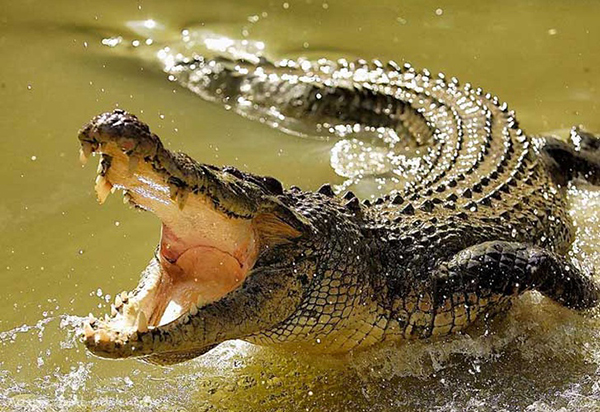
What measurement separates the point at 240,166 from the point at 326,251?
2.24m

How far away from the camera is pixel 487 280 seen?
13.1ft

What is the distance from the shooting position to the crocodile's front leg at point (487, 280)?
3959mm

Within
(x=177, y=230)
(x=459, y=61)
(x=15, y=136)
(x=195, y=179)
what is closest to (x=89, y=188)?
(x=15, y=136)

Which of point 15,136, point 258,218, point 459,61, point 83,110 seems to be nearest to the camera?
point 258,218

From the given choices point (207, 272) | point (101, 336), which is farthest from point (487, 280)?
point (101, 336)

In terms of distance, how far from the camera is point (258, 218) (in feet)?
11.5

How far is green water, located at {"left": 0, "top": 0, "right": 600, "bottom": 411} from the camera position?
3.81m

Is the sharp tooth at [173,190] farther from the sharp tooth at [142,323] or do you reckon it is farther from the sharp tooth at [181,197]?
the sharp tooth at [142,323]

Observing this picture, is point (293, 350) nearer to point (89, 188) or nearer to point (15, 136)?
point (89, 188)

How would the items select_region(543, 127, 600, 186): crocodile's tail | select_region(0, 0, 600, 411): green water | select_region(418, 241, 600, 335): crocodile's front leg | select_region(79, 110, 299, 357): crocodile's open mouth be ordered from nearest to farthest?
select_region(79, 110, 299, 357): crocodile's open mouth < select_region(0, 0, 600, 411): green water < select_region(418, 241, 600, 335): crocodile's front leg < select_region(543, 127, 600, 186): crocodile's tail

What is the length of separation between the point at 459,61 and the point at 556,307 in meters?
3.78

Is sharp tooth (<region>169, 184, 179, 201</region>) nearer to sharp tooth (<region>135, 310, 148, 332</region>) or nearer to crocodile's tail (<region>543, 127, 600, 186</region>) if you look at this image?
sharp tooth (<region>135, 310, 148, 332</region>)

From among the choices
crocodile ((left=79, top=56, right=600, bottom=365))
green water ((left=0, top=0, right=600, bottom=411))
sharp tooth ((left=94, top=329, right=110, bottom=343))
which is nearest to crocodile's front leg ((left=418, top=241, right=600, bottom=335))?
crocodile ((left=79, top=56, right=600, bottom=365))

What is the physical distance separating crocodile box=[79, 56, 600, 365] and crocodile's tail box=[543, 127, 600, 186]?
0.25 metres
